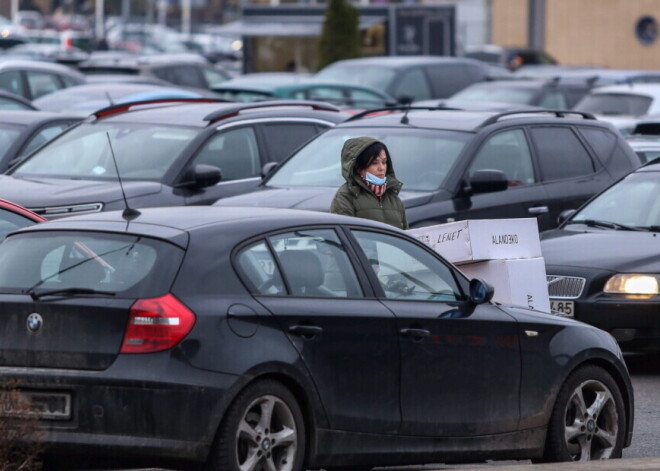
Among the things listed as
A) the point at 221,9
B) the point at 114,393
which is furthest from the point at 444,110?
the point at 221,9

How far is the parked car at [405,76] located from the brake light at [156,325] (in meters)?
20.5

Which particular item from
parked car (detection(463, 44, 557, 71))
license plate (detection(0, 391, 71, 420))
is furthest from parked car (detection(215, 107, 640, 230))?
parked car (detection(463, 44, 557, 71))

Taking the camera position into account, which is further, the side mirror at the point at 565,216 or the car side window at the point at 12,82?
the car side window at the point at 12,82

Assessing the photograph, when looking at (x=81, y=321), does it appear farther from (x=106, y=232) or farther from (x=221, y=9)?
(x=221, y=9)

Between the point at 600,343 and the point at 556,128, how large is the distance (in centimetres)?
627

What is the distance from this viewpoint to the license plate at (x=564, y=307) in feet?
37.4

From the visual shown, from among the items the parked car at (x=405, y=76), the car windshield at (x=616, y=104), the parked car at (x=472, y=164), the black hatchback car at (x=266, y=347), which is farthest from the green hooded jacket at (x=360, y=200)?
the parked car at (x=405, y=76)

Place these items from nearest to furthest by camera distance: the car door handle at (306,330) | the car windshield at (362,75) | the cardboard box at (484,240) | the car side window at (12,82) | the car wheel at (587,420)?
the car door handle at (306,330) < the car wheel at (587,420) < the cardboard box at (484,240) < the car side window at (12,82) < the car windshield at (362,75)

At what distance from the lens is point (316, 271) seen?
737 centimetres

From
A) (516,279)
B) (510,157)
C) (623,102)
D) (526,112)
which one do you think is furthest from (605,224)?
(623,102)

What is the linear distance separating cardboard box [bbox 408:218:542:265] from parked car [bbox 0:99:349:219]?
13.0 feet

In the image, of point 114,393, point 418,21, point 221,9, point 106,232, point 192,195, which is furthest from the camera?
point 221,9

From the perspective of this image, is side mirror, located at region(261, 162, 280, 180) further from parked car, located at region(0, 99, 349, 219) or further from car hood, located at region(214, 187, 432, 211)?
car hood, located at region(214, 187, 432, 211)

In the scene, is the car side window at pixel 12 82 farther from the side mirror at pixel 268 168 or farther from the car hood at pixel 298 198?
the car hood at pixel 298 198
